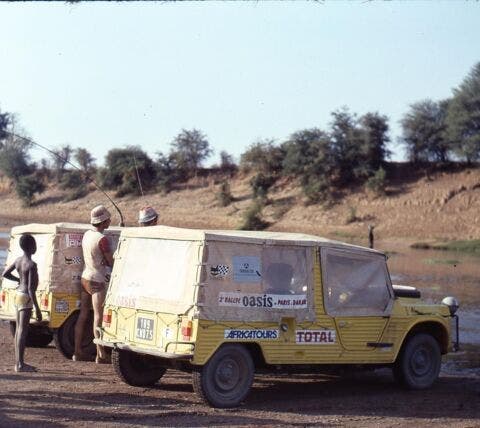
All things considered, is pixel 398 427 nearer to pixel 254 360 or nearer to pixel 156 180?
pixel 254 360

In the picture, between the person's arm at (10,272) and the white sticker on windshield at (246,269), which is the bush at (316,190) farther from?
the white sticker on windshield at (246,269)

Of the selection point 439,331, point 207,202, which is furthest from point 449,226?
point 439,331

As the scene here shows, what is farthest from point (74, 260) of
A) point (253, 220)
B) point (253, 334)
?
point (253, 220)

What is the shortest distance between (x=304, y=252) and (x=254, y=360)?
125 centimetres

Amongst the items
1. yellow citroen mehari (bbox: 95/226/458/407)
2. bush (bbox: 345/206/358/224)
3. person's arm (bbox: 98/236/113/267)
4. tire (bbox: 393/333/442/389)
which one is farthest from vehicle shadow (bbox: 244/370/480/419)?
bush (bbox: 345/206/358/224)

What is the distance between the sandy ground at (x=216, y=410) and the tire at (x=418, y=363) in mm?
149

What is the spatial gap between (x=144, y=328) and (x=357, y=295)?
243 centimetres

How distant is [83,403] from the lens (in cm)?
975

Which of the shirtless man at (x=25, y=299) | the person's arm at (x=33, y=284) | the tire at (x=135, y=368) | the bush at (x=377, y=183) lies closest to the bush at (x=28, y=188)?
the bush at (x=377, y=183)

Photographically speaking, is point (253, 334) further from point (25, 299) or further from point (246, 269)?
point (25, 299)

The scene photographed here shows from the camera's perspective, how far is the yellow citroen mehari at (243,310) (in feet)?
31.8

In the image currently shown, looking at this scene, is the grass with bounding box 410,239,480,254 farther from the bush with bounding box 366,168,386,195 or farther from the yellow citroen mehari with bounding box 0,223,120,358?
the yellow citroen mehari with bounding box 0,223,120,358

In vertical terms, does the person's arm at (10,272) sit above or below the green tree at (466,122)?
below

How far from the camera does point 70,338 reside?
12773 mm
